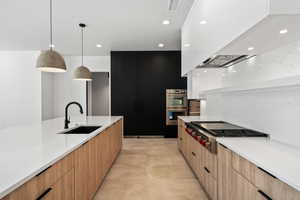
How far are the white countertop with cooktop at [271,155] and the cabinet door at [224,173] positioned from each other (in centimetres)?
9

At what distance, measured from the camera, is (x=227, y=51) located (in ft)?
5.76

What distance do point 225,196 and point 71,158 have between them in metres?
1.41

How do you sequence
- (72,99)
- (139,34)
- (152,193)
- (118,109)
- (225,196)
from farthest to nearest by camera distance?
(72,99)
(118,109)
(139,34)
(152,193)
(225,196)

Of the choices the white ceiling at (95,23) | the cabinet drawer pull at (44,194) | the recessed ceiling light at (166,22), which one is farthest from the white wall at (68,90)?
the cabinet drawer pull at (44,194)

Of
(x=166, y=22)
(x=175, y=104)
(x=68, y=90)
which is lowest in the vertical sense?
(x=175, y=104)

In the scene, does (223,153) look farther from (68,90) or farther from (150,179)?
(68,90)

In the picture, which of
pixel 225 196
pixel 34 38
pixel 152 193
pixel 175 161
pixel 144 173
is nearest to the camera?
pixel 225 196

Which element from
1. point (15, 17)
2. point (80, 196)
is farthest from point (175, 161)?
point (15, 17)

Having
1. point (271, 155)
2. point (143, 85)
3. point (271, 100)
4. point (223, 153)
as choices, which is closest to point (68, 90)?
point (143, 85)

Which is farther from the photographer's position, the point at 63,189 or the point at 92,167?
the point at 92,167

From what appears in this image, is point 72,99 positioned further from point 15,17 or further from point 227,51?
point 227,51

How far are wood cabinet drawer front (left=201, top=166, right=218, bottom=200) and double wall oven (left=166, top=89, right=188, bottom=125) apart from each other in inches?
136

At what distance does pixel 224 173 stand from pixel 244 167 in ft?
1.23

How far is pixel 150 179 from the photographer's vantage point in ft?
8.47
